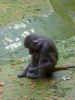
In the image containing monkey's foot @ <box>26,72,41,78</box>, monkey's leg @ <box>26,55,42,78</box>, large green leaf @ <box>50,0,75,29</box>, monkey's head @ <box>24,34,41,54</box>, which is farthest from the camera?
large green leaf @ <box>50,0,75,29</box>

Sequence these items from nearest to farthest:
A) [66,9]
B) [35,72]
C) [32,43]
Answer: [32,43] → [35,72] → [66,9]

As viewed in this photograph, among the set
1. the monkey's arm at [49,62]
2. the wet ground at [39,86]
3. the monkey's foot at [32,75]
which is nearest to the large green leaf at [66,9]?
the wet ground at [39,86]

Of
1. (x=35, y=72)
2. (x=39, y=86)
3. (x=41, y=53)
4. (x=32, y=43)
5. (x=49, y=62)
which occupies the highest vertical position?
(x=32, y=43)

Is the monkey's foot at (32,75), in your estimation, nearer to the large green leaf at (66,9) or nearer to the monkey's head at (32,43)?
the monkey's head at (32,43)

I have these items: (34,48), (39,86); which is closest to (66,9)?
(34,48)

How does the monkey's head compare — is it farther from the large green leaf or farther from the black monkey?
the large green leaf

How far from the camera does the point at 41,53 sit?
634 centimetres

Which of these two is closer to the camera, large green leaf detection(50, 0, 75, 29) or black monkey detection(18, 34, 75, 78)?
black monkey detection(18, 34, 75, 78)

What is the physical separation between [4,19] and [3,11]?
574mm

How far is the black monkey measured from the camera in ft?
20.7

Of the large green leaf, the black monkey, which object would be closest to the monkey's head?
the black monkey

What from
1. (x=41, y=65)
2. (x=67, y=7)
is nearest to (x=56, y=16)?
(x=67, y=7)

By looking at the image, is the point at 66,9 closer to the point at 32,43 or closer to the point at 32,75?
the point at 32,75

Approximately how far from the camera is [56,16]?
412 inches
